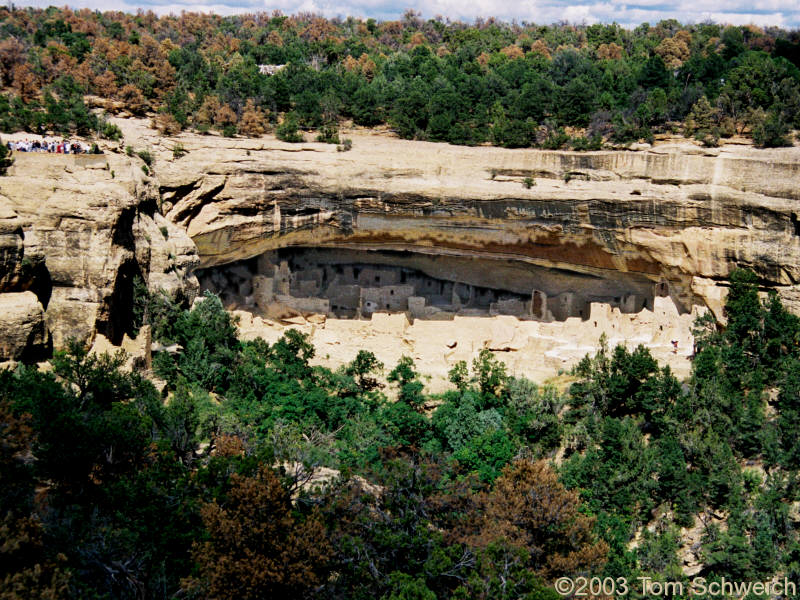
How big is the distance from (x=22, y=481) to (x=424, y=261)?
12.5m

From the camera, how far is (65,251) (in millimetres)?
15242

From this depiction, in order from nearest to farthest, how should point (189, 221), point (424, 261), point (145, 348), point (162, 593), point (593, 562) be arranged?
1. point (162, 593)
2. point (593, 562)
3. point (145, 348)
4. point (189, 221)
5. point (424, 261)

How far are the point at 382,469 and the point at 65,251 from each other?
6595 mm

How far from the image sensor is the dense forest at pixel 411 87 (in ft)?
63.8

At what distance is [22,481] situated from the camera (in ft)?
36.3

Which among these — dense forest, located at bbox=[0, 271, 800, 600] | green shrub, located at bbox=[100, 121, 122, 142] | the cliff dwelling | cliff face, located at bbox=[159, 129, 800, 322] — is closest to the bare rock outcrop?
dense forest, located at bbox=[0, 271, 800, 600]

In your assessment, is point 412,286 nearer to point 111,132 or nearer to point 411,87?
point 411,87

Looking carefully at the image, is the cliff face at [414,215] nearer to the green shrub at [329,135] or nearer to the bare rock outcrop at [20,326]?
the bare rock outcrop at [20,326]

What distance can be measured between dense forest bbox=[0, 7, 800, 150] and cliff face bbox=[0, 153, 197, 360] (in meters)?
2.37

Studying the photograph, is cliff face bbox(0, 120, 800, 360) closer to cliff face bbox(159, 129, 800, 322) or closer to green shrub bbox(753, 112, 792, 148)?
cliff face bbox(159, 129, 800, 322)

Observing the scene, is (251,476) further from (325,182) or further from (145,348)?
(325,182)

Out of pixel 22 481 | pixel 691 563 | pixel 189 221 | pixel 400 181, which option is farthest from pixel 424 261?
pixel 22 481

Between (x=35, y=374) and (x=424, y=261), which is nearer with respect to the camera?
(x=35, y=374)

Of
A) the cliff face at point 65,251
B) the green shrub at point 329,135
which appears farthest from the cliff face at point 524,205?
the cliff face at point 65,251
